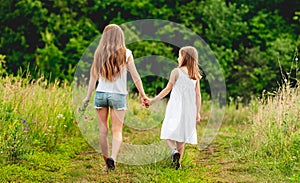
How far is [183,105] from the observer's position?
6.19m

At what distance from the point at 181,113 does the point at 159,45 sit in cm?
940

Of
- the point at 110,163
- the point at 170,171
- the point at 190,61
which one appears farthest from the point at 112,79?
the point at 170,171

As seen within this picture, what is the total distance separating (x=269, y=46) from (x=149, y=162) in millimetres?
11073

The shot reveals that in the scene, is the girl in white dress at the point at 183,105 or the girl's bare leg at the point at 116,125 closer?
the girl's bare leg at the point at 116,125

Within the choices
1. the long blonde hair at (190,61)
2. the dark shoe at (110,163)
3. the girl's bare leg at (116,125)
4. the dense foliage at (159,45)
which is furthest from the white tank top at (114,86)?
the dense foliage at (159,45)

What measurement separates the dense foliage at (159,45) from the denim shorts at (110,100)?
365 inches

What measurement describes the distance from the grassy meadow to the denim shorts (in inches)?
30.1

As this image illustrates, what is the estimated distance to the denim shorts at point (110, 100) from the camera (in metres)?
5.75

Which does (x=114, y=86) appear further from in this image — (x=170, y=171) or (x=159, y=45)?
(x=159, y=45)

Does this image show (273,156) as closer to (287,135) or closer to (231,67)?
(287,135)

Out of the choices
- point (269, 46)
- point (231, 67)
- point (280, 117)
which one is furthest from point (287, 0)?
→ point (280, 117)

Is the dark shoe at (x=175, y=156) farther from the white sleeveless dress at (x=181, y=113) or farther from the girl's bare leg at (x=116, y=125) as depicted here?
the girl's bare leg at (x=116, y=125)

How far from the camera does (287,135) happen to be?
6480 millimetres

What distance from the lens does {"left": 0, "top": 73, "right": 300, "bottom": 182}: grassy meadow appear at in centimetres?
561
